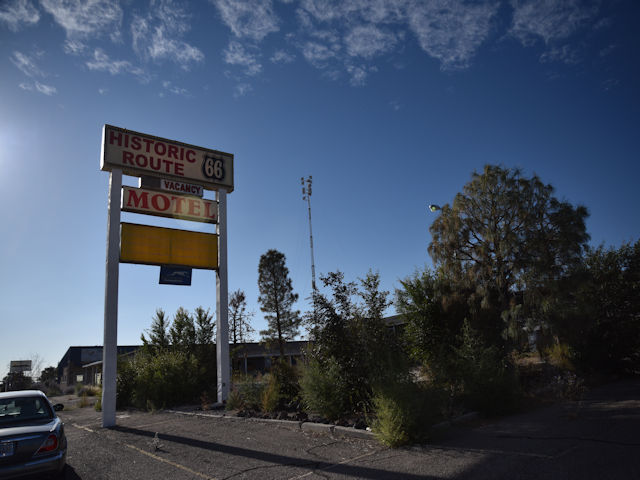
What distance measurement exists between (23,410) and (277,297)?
32543 mm

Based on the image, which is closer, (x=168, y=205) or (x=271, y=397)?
(x=271, y=397)

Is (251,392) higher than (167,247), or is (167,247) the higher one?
(167,247)

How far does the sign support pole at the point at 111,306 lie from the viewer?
12391mm

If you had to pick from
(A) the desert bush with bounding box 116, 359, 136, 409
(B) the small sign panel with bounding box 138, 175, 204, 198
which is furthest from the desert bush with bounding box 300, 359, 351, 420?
(A) the desert bush with bounding box 116, 359, 136, 409

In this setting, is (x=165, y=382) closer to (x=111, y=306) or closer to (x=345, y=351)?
(x=111, y=306)

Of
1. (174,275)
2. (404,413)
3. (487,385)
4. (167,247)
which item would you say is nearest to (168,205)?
(167,247)

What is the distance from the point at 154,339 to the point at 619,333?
2125cm

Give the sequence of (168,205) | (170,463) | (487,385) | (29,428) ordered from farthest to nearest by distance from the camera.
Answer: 1. (168,205)
2. (487,385)
3. (170,463)
4. (29,428)

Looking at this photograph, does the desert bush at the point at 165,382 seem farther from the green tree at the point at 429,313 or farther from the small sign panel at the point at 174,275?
the green tree at the point at 429,313

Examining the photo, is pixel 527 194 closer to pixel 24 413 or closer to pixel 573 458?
pixel 573 458

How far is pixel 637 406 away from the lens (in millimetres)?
8875

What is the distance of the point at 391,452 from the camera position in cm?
698

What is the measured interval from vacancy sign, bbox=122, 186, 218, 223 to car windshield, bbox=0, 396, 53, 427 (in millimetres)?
8242

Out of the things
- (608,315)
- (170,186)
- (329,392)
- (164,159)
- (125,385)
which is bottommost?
(125,385)
